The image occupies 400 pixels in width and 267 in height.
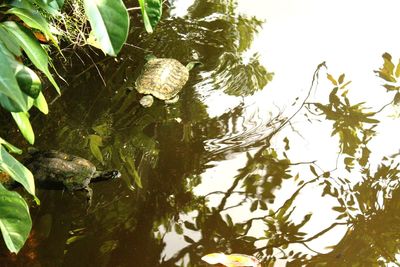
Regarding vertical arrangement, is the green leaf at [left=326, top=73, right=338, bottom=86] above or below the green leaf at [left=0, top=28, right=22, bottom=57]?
above

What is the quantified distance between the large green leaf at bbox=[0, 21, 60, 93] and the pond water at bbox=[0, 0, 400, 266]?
1.47m

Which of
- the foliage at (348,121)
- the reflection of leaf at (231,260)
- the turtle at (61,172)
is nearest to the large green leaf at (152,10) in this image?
the reflection of leaf at (231,260)

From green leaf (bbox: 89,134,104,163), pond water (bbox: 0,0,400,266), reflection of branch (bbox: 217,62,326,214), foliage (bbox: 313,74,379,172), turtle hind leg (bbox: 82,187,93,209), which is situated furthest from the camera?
foliage (bbox: 313,74,379,172)

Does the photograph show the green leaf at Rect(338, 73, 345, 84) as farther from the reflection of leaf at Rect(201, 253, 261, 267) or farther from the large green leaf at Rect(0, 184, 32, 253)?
the large green leaf at Rect(0, 184, 32, 253)

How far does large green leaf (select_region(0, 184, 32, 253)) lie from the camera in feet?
2.74

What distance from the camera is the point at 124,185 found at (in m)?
2.51

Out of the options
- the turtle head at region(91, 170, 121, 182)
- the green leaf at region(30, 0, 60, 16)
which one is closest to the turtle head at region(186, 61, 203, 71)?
the turtle head at region(91, 170, 121, 182)

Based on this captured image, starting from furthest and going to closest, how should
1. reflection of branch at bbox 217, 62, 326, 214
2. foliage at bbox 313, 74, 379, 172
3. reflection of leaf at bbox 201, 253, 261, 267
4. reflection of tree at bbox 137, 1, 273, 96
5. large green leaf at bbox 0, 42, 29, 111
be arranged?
reflection of tree at bbox 137, 1, 273, 96, foliage at bbox 313, 74, 379, 172, reflection of branch at bbox 217, 62, 326, 214, reflection of leaf at bbox 201, 253, 261, 267, large green leaf at bbox 0, 42, 29, 111

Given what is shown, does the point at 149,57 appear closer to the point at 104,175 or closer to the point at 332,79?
the point at 104,175

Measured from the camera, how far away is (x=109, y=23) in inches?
30.8

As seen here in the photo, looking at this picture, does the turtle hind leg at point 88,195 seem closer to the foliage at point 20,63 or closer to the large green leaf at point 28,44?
→ the foliage at point 20,63

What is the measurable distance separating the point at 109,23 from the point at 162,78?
2.59 metres

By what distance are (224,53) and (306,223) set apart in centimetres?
179

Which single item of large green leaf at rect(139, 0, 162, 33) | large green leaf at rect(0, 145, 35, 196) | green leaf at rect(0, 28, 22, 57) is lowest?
large green leaf at rect(0, 145, 35, 196)
